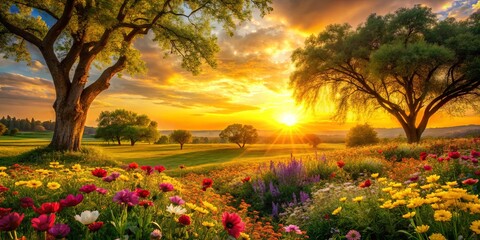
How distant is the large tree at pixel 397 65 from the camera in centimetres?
2077

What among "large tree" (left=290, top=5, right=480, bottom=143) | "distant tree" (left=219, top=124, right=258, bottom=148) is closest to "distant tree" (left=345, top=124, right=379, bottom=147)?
"large tree" (left=290, top=5, right=480, bottom=143)

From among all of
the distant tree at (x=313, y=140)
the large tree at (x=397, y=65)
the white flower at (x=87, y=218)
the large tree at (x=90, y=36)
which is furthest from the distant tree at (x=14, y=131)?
the white flower at (x=87, y=218)

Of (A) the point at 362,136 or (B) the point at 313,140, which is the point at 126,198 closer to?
(A) the point at 362,136

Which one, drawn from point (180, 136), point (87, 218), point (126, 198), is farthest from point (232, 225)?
point (180, 136)

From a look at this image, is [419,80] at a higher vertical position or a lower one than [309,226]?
higher

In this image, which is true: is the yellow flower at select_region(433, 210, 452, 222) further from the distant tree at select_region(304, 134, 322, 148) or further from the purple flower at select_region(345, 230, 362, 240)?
the distant tree at select_region(304, 134, 322, 148)

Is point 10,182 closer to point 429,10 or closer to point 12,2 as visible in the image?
point 12,2

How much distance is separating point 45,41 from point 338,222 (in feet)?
56.0

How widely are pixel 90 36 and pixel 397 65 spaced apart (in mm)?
19119

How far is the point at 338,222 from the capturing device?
15.3ft

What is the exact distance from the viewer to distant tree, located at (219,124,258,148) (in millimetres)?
52719

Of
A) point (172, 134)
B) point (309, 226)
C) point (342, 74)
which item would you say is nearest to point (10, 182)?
point (309, 226)

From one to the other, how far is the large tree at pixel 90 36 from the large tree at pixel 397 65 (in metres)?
9.54

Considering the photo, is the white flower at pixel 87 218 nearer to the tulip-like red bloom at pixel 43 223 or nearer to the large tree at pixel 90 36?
the tulip-like red bloom at pixel 43 223
